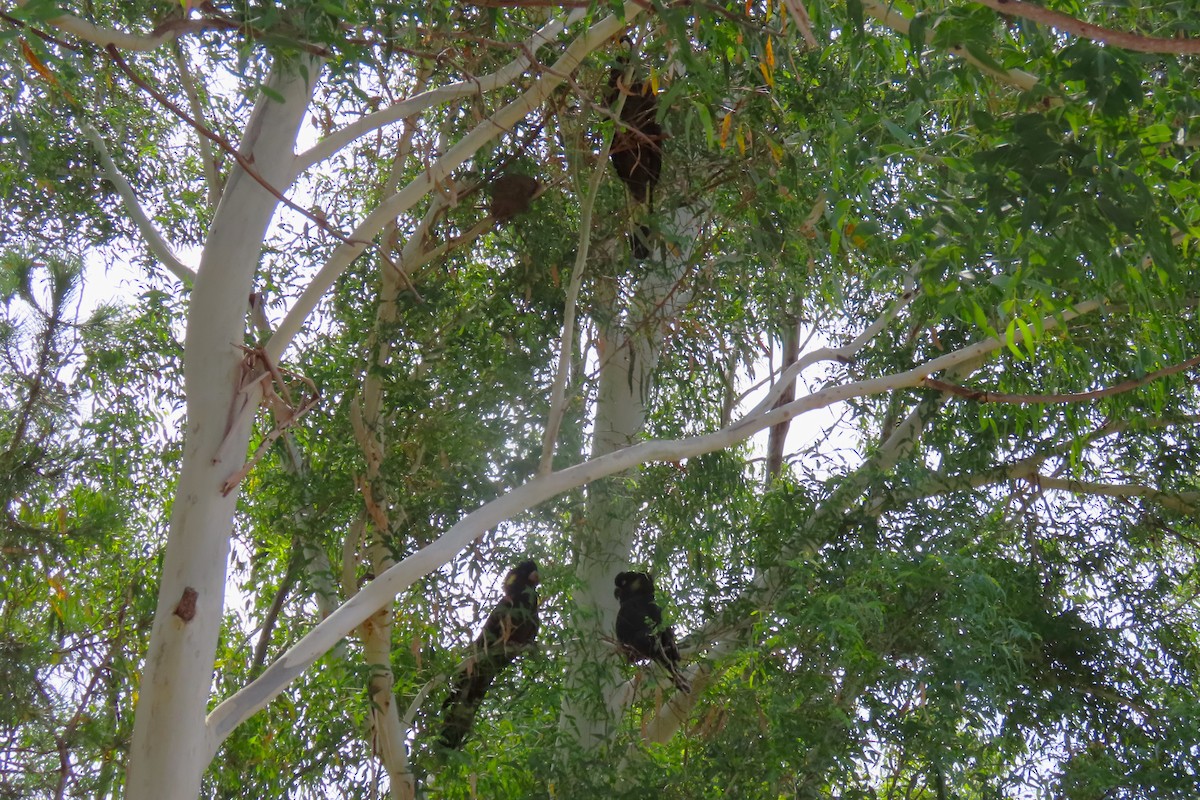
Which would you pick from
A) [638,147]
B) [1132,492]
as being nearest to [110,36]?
[638,147]

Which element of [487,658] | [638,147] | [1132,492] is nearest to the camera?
[487,658]

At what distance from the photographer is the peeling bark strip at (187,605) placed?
2.70 meters

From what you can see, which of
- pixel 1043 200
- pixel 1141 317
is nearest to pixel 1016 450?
pixel 1141 317

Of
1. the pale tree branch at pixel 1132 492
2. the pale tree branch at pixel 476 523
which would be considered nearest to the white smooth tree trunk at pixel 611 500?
the pale tree branch at pixel 476 523

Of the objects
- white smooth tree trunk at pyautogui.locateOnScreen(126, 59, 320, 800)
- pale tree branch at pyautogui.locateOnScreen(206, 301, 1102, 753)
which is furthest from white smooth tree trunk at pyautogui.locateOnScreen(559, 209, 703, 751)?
white smooth tree trunk at pyautogui.locateOnScreen(126, 59, 320, 800)

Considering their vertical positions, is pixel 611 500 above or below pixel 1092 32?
above

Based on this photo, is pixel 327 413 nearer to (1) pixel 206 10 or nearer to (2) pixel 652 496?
(2) pixel 652 496

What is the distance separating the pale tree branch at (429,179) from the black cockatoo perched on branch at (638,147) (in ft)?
1.74

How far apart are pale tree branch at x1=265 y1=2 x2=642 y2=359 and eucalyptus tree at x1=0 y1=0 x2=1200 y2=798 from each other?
1 cm

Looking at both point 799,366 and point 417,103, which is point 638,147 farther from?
point 417,103

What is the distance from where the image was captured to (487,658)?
4.00 metres

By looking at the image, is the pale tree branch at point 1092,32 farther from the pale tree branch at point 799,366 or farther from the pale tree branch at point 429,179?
the pale tree branch at point 799,366

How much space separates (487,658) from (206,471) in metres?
1.46

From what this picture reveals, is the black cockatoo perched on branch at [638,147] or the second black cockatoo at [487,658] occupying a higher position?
the black cockatoo perched on branch at [638,147]
